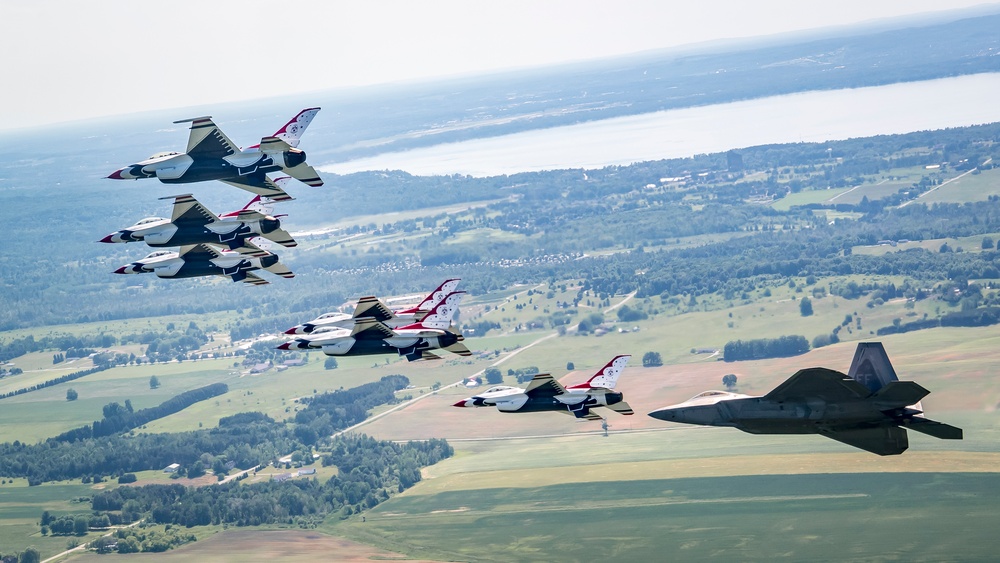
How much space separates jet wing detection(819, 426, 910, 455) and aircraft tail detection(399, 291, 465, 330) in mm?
25238

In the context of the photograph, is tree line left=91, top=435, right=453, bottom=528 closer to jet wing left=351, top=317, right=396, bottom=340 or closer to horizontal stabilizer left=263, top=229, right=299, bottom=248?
horizontal stabilizer left=263, top=229, right=299, bottom=248

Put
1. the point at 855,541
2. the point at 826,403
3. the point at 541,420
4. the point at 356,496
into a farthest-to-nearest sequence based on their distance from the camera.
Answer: the point at 541,420 < the point at 356,496 < the point at 855,541 < the point at 826,403

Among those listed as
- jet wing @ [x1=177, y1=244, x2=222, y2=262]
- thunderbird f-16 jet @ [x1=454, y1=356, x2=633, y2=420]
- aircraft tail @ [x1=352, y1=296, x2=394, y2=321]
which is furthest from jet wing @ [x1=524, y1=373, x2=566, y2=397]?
jet wing @ [x1=177, y1=244, x2=222, y2=262]

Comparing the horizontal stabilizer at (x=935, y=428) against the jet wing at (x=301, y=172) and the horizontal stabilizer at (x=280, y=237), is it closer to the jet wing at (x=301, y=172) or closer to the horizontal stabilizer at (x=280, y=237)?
the jet wing at (x=301, y=172)

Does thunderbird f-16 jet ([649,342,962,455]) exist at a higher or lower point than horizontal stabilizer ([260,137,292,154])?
lower

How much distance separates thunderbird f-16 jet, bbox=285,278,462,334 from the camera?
72375mm

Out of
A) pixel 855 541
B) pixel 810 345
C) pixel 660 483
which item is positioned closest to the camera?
pixel 855 541

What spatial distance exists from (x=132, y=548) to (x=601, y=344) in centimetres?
8912

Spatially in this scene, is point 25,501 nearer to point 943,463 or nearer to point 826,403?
point 943,463

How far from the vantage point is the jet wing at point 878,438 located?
55.3 metres

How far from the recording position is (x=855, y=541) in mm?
111062

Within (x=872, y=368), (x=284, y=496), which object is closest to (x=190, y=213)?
(x=872, y=368)

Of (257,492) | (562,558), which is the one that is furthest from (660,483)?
(257,492)

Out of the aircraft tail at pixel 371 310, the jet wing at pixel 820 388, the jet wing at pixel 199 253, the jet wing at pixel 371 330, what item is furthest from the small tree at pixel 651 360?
the jet wing at pixel 820 388
